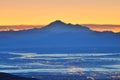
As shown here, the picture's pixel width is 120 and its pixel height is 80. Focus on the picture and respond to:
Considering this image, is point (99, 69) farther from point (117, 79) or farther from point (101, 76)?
point (117, 79)

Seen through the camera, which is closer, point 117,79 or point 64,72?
point 117,79

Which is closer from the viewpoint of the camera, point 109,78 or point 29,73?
point 109,78

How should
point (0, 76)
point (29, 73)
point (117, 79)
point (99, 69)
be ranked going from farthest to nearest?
point (99, 69) < point (29, 73) < point (117, 79) < point (0, 76)

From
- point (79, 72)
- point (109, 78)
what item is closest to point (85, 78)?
point (109, 78)

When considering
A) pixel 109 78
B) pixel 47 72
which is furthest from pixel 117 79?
pixel 47 72

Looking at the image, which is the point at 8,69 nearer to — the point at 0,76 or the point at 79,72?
the point at 79,72

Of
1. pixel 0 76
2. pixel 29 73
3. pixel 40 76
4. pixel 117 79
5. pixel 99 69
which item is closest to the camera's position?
pixel 0 76

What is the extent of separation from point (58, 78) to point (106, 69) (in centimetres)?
1561

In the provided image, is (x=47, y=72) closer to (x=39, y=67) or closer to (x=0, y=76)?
(x=39, y=67)

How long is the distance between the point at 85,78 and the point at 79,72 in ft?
27.6

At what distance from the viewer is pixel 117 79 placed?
204 ft

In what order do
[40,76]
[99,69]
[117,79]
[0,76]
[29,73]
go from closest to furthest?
1. [0,76]
2. [117,79]
3. [40,76]
4. [29,73]
5. [99,69]

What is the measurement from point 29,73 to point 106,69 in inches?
448

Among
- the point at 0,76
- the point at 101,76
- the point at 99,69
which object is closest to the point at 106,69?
the point at 99,69
